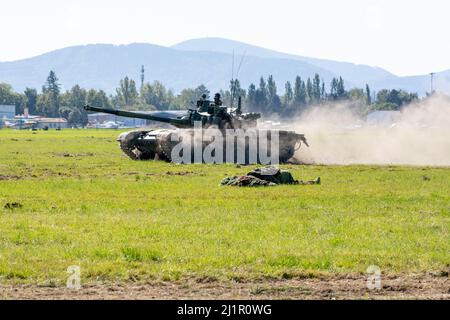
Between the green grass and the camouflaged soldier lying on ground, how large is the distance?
0.58m

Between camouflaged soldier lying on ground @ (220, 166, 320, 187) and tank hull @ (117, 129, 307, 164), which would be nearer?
camouflaged soldier lying on ground @ (220, 166, 320, 187)

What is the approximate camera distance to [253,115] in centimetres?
4503

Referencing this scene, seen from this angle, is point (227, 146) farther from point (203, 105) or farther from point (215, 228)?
point (215, 228)

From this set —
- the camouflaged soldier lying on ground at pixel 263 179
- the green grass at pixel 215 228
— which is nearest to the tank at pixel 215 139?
the green grass at pixel 215 228

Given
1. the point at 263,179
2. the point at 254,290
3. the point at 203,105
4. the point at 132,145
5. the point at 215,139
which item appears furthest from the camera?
the point at 132,145

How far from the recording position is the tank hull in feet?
139

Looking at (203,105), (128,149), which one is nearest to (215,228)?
(203,105)

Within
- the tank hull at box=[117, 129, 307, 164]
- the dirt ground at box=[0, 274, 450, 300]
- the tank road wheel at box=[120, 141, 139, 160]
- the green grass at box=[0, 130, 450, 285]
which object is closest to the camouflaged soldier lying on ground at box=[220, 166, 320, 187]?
the green grass at box=[0, 130, 450, 285]

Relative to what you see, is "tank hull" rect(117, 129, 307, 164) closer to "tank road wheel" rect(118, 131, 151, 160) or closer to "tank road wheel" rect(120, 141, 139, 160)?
"tank road wheel" rect(118, 131, 151, 160)

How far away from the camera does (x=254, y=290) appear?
12.5 m

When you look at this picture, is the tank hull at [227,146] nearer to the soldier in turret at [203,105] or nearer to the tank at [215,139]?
the tank at [215,139]

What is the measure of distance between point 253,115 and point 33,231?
92.6 feet

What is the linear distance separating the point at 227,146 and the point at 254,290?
3025cm

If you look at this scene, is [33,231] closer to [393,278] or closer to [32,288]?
[32,288]
